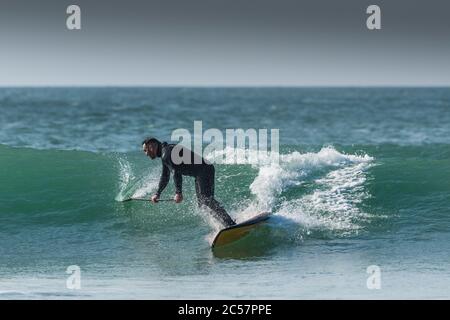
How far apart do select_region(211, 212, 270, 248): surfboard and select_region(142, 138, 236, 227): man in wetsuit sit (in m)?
0.15

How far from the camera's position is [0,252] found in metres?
11.4

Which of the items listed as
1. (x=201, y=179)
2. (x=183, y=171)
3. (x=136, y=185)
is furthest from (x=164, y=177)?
(x=136, y=185)

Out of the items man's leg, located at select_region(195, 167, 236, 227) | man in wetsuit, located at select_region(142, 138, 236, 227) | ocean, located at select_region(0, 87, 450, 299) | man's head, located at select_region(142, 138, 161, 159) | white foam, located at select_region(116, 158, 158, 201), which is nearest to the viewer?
ocean, located at select_region(0, 87, 450, 299)

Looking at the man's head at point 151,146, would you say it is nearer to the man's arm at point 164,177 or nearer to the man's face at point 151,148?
the man's face at point 151,148

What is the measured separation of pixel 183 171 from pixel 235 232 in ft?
3.55

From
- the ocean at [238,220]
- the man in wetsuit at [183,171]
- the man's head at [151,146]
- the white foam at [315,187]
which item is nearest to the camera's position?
the ocean at [238,220]

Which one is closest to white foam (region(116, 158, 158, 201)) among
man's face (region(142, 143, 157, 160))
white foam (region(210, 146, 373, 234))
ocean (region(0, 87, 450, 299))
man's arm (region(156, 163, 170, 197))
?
ocean (region(0, 87, 450, 299))

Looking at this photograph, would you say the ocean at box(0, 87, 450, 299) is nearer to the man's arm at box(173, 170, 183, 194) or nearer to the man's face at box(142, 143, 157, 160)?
the man's arm at box(173, 170, 183, 194)

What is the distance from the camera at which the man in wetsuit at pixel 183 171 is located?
10.7 metres

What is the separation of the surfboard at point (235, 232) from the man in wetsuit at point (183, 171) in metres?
0.15

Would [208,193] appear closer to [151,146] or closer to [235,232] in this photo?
[235,232]

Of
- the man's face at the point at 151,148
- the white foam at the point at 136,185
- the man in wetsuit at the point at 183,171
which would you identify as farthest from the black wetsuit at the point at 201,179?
the white foam at the point at 136,185

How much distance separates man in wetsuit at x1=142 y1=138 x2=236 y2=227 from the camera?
35.1ft
